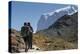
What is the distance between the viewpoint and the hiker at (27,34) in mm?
2072

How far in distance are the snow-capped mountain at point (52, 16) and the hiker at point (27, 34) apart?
0.11 meters

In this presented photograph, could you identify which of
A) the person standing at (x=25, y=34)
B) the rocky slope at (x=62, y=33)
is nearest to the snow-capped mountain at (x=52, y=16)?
the rocky slope at (x=62, y=33)

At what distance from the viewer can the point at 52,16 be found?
7.23ft

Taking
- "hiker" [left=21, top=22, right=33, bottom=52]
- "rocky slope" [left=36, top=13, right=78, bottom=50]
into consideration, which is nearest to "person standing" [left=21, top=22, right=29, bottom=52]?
"hiker" [left=21, top=22, right=33, bottom=52]

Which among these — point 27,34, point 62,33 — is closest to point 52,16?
point 62,33

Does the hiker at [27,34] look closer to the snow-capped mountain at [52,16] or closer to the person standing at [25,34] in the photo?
the person standing at [25,34]

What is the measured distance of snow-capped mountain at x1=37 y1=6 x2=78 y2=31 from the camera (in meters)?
2.15

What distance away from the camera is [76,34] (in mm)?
2348

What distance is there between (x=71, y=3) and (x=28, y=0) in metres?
0.54

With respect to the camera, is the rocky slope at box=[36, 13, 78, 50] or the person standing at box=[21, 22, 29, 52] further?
the rocky slope at box=[36, 13, 78, 50]

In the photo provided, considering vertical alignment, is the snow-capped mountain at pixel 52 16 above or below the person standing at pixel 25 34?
above

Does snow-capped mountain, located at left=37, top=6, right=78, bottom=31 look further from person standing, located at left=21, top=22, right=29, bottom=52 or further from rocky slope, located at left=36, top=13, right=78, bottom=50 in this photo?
person standing, located at left=21, top=22, right=29, bottom=52

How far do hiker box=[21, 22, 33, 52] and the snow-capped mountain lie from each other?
0.11 m

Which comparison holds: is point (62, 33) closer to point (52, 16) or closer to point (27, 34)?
point (52, 16)
